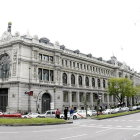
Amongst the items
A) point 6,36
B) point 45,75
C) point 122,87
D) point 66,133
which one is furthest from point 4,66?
point 122,87

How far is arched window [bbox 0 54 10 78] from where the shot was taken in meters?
47.2

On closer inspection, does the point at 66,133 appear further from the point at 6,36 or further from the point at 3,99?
the point at 6,36

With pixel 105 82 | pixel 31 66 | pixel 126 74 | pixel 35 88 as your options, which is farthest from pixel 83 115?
pixel 126 74

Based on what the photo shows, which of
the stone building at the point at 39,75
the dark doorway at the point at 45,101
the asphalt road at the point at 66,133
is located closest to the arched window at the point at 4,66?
the stone building at the point at 39,75

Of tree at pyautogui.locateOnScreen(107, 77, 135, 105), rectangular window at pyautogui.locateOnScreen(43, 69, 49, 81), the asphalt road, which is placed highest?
rectangular window at pyautogui.locateOnScreen(43, 69, 49, 81)

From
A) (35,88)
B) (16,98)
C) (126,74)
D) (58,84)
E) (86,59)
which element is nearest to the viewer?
(16,98)

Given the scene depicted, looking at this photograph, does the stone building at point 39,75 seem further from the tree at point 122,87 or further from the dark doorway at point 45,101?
the tree at point 122,87

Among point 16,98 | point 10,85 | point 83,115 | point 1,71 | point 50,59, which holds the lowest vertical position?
point 83,115

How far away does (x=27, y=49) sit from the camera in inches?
1863

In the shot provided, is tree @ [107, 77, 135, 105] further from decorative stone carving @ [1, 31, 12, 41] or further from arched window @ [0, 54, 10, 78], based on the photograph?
decorative stone carving @ [1, 31, 12, 41]

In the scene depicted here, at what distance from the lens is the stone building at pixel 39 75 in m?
44.1

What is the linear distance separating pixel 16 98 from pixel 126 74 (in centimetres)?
6043

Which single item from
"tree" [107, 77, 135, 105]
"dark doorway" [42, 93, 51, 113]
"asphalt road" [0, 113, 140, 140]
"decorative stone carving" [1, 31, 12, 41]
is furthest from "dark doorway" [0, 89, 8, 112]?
"tree" [107, 77, 135, 105]

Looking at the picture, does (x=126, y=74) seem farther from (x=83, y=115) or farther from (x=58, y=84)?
(x=83, y=115)
